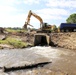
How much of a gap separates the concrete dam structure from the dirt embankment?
1.27m

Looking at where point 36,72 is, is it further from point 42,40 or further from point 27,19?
point 27,19

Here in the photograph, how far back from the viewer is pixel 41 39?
4206 cm

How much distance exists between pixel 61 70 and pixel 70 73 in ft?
3.73

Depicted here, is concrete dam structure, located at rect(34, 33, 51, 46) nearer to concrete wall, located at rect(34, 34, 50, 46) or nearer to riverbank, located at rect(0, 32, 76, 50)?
concrete wall, located at rect(34, 34, 50, 46)

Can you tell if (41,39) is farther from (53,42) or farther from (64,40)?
(64,40)

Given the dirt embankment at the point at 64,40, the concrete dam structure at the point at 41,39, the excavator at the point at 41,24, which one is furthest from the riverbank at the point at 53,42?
the excavator at the point at 41,24

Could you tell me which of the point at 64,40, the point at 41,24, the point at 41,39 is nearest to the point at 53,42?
the point at 64,40

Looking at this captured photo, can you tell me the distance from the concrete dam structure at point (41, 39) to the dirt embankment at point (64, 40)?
1268 millimetres

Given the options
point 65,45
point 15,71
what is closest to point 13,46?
point 65,45

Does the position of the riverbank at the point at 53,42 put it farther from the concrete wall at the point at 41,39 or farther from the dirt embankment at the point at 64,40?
the concrete wall at the point at 41,39

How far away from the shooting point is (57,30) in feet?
153

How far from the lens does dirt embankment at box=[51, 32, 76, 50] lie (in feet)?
113

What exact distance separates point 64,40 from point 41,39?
6.59 metres

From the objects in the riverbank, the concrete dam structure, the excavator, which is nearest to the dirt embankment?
the riverbank
